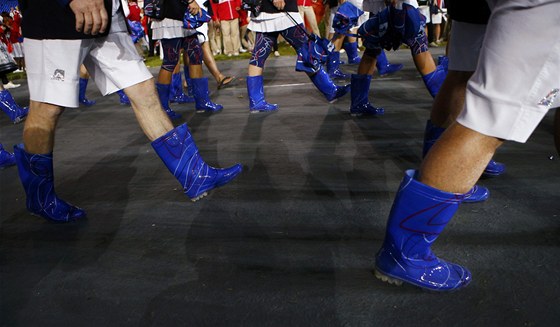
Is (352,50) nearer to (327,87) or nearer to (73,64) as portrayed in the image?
(327,87)

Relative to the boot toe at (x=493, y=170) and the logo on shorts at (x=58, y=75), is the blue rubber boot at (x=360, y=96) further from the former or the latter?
the logo on shorts at (x=58, y=75)

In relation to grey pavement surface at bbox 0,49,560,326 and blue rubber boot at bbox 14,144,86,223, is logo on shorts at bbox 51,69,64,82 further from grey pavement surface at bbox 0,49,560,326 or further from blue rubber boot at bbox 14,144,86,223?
grey pavement surface at bbox 0,49,560,326

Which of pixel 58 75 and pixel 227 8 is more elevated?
pixel 58 75

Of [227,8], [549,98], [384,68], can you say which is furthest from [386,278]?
[227,8]

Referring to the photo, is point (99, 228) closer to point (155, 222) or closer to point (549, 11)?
point (155, 222)

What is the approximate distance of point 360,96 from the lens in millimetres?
3605

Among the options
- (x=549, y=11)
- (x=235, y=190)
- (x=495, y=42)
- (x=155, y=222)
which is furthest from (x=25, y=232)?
(x=549, y=11)

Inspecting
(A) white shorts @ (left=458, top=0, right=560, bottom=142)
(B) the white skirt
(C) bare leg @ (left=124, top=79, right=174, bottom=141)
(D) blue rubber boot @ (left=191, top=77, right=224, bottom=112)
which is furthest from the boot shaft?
(D) blue rubber boot @ (left=191, top=77, right=224, bottom=112)

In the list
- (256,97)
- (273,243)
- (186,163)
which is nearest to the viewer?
(273,243)

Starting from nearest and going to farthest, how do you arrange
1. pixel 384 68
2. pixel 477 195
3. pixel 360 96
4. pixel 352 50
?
pixel 477 195, pixel 360 96, pixel 384 68, pixel 352 50

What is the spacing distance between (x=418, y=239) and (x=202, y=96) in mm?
3433

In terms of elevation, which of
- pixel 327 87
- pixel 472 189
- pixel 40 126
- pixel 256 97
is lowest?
pixel 256 97

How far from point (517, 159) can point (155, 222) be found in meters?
Result: 2.02

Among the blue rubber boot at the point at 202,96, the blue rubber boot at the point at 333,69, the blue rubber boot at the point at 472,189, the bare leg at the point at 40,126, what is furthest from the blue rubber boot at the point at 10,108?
the blue rubber boot at the point at 472,189
